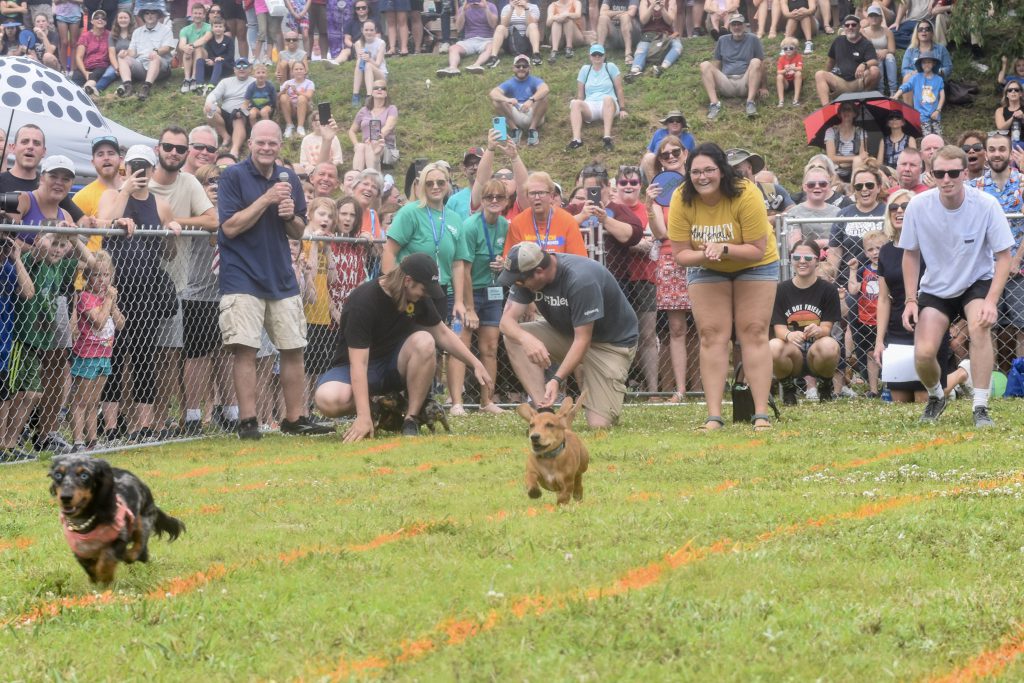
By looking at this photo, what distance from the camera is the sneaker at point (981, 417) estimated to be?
1024 cm

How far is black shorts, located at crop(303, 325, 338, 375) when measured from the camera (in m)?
13.3

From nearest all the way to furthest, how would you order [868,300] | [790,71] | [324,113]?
[868,300] → [324,113] → [790,71]

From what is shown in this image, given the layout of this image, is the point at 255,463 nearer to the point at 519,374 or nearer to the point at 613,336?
the point at 519,374

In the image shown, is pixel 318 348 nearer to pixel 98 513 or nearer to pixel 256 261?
pixel 256 261

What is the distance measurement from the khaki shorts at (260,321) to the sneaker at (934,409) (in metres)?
4.98

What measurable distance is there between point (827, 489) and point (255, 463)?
4158 millimetres

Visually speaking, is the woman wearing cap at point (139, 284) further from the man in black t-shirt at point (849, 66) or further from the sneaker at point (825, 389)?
the man in black t-shirt at point (849, 66)

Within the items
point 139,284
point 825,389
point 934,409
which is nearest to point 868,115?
point 825,389

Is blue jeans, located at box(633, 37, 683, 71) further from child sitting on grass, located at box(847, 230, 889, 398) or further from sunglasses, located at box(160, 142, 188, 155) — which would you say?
sunglasses, located at box(160, 142, 188, 155)

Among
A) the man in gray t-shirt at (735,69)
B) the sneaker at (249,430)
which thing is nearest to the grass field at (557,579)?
the sneaker at (249,430)

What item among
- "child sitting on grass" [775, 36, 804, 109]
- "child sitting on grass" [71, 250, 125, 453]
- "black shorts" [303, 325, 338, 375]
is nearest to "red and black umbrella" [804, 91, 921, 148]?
"child sitting on grass" [775, 36, 804, 109]

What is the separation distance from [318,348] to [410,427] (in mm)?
2473

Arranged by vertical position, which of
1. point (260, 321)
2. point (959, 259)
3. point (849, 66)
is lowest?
point (260, 321)

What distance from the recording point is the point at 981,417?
1034cm
